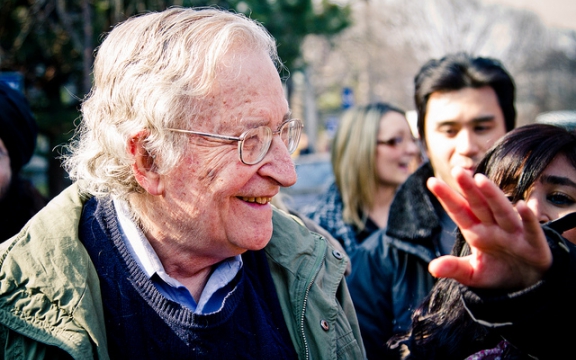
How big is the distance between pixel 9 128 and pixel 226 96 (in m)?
1.59

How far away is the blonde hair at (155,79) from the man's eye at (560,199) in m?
1.22

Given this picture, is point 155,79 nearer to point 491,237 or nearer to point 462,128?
point 491,237

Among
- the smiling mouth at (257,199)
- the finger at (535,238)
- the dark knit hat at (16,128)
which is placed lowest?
the dark knit hat at (16,128)

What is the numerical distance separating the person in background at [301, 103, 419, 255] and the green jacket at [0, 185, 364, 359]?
2.15 meters

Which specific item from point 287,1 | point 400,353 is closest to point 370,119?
point 400,353

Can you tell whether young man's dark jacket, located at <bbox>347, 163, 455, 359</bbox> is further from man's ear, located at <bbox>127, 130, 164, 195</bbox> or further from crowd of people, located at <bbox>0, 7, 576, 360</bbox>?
man's ear, located at <bbox>127, 130, 164, 195</bbox>

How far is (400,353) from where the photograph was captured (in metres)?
2.10

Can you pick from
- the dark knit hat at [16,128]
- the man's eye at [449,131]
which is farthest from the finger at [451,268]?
the dark knit hat at [16,128]

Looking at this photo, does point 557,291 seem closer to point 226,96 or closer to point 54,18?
point 226,96

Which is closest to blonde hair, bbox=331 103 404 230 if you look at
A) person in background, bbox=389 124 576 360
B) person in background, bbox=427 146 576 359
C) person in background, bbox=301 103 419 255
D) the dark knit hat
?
person in background, bbox=301 103 419 255

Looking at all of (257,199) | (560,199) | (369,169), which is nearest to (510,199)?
(560,199)

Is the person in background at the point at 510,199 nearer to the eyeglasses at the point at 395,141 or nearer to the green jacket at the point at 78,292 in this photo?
the green jacket at the point at 78,292

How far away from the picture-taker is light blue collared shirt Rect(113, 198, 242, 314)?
72.6 inches

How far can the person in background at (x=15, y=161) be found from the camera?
249 cm
